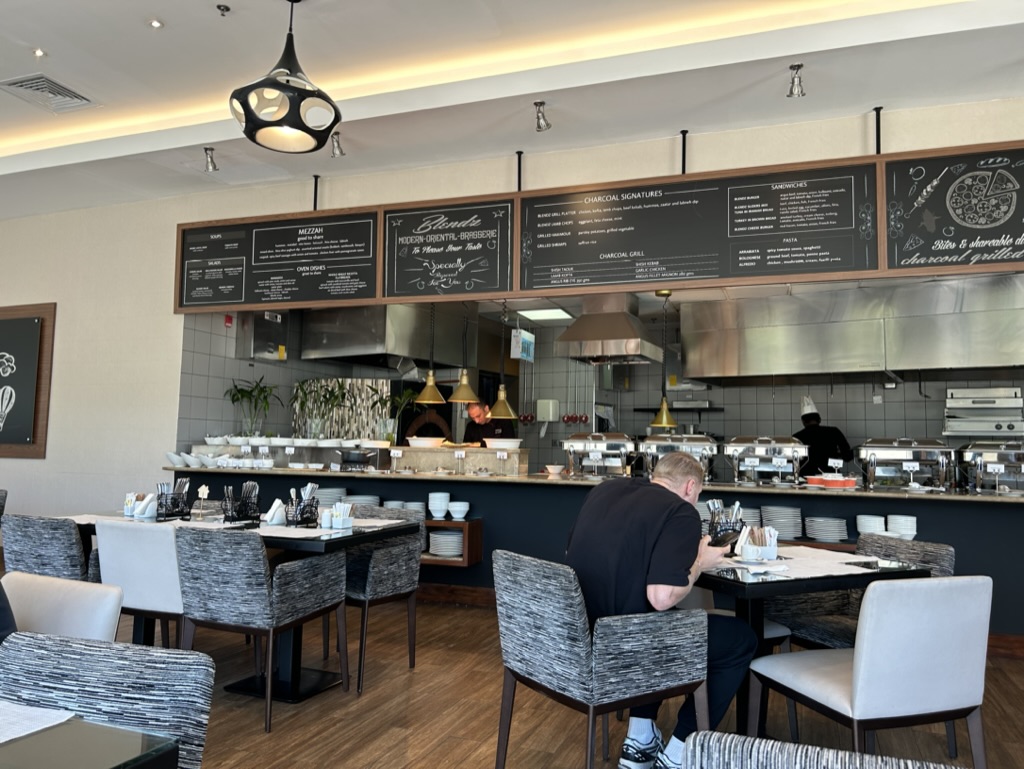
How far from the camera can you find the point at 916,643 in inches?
84.9

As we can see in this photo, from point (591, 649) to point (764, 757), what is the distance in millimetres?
1332

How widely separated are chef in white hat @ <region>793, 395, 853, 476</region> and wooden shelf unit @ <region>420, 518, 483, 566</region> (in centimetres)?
361

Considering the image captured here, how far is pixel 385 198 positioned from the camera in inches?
218

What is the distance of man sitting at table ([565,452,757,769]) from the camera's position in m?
2.40

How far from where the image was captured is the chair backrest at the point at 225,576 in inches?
119

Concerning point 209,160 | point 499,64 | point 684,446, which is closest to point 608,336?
point 684,446

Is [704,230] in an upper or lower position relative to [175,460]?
upper

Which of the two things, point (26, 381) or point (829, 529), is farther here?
point (26, 381)

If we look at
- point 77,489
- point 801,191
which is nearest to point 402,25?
point 801,191

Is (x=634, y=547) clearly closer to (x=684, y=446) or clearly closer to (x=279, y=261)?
(x=684, y=446)

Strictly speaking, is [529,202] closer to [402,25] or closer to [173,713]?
[402,25]

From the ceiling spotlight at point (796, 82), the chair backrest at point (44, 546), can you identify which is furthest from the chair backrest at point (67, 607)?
the ceiling spotlight at point (796, 82)

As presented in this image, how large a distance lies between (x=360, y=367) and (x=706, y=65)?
540 centimetres

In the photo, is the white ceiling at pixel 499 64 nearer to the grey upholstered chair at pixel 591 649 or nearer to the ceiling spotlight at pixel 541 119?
the ceiling spotlight at pixel 541 119
